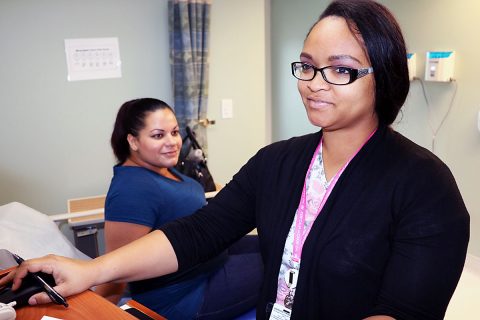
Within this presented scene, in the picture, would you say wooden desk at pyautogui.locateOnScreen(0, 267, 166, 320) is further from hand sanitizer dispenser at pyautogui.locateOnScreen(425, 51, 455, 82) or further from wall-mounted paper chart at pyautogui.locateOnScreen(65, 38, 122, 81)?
hand sanitizer dispenser at pyautogui.locateOnScreen(425, 51, 455, 82)

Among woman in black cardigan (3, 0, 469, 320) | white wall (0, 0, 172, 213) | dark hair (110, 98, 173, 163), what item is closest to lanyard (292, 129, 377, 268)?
woman in black cardigan (3, 0, 469, 320)

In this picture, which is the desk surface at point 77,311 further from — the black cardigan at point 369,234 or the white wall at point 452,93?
the white wall at point 452,93

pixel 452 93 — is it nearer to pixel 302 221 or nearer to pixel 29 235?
pixel 302 221

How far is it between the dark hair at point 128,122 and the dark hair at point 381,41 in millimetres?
1090

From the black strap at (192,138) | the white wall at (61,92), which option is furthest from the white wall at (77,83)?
the black strap at (192,138)

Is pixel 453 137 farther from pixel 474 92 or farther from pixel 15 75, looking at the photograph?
pixel 15 75

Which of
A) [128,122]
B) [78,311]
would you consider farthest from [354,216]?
[128,122]

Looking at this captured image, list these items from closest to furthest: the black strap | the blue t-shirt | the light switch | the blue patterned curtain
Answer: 1. the blue t-shirt
2. the black strap
3. the blue patterned curtain
4. the light switch

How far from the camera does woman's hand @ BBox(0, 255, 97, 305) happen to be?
92 cm

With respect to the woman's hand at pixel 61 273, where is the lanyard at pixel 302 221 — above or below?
above

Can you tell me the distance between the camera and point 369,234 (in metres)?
0.92

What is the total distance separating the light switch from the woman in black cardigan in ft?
7.31

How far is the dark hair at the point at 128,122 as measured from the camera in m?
1.86

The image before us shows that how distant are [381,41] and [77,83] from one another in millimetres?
2410
